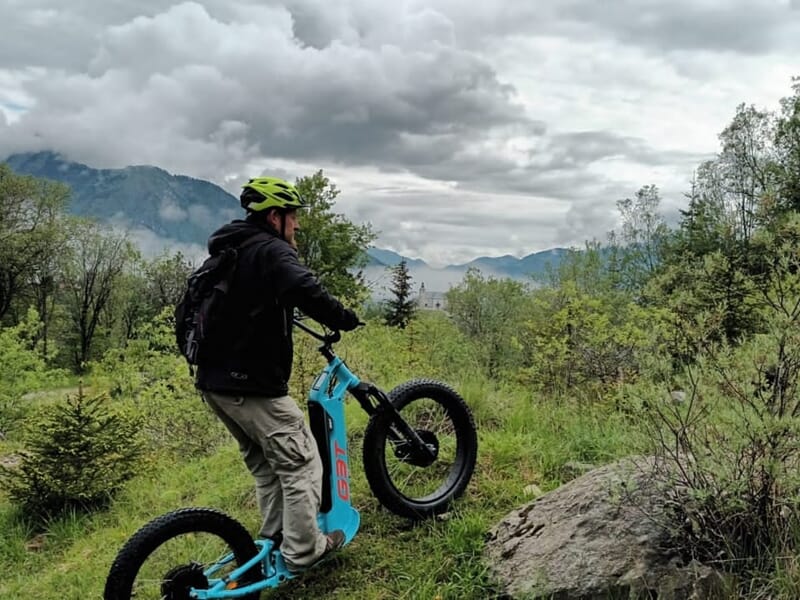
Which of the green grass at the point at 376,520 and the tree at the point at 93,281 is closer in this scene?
the green grass at the point at 376,520

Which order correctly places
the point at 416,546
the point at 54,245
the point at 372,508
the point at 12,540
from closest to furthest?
the point at 416,546, the point at 372,508, the point at 12,540, the point at 54,245

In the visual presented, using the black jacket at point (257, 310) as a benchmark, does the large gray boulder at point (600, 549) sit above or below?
below

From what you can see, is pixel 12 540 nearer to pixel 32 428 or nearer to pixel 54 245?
pixel 32 428

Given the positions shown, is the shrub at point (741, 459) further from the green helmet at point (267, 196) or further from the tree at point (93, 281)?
the tree at point (93, 281)

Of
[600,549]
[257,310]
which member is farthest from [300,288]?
[600,549]

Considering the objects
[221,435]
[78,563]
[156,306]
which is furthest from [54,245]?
[78,563]

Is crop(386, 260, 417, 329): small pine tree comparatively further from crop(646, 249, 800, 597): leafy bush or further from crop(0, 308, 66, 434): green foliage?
Result: crop(646, 249, 800, 597): leafy bush

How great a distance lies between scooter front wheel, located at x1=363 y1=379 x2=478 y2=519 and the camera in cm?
400

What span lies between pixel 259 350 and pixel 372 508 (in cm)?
174

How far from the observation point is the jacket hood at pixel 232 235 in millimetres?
3318

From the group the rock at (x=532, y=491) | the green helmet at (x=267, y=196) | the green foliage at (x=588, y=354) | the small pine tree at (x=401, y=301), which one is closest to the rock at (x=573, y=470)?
the rock at (x=532, y=491)

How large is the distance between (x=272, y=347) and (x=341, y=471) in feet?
3.09

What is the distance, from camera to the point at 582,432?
512 centimetres

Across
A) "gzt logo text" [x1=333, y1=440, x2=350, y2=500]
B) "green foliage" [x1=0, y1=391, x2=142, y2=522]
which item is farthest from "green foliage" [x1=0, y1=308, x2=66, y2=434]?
"gzt logo text" [x1=333, y1=440, x2=350, y2=500]
